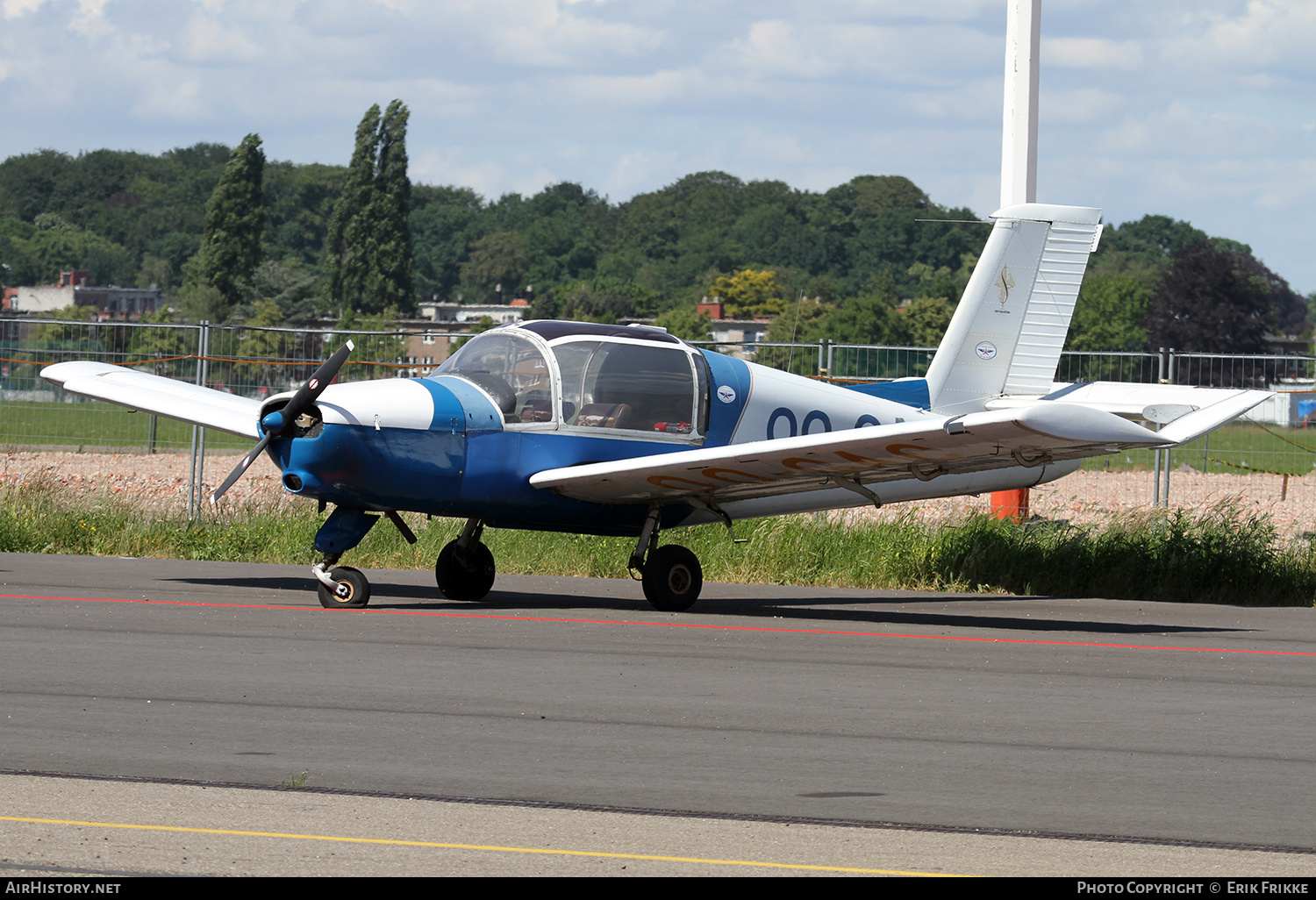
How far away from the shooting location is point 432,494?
11.2m

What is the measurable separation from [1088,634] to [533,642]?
4108 mm

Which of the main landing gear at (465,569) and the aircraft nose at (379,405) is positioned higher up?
the aircraft nose at (379,405)

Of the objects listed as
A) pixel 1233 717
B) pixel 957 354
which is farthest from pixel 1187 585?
pixel 1233 717

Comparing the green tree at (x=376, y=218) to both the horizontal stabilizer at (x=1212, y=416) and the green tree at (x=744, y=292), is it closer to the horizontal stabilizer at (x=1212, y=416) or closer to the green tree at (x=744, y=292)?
the green tree at (x=744, y=292)

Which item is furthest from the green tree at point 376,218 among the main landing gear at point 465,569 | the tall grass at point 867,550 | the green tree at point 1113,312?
the main landing gear at point 465,569

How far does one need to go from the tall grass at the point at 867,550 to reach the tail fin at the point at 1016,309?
160 cm

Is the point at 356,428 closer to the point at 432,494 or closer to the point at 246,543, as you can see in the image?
the point at 432,494

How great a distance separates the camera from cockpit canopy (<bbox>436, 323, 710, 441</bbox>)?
1165cm

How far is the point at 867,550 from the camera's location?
48.4 feet

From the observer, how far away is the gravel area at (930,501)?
18.5 meters

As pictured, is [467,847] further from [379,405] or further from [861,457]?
[379,405]

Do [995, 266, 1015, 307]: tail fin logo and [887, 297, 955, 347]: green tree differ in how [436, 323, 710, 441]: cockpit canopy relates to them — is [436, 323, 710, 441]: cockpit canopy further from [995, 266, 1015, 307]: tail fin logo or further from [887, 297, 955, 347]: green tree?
[887, 297, 955, 347]: green tree

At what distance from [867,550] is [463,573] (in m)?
4.34

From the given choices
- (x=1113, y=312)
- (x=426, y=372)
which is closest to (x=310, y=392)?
(x=426, y=372)
